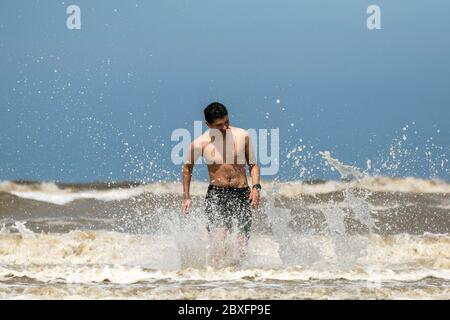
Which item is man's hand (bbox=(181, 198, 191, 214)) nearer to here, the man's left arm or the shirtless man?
the shirtless man

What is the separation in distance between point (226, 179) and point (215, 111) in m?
0.79

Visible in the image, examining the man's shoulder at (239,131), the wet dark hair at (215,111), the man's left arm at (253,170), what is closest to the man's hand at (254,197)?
the man's left arm at (253,170)

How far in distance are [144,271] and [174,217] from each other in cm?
123

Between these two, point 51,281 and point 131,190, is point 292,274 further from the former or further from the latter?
point 131,190

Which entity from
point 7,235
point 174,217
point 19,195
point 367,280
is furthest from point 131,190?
point 367,280

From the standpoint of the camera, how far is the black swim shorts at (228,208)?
28.9ft

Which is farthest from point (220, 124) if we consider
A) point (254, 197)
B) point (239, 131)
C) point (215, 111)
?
point (254, 197)

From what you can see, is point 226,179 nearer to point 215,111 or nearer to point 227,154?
point 227,154

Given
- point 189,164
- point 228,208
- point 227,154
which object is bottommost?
point 228,208

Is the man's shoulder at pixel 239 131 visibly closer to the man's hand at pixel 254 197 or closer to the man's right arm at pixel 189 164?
the man's right arm at pixel 189 164

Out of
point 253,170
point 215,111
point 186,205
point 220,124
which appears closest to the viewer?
point 215,111

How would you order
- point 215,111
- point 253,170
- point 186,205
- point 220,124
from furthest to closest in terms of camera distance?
point 253,170 → point 186,205 → point 220,124 → point 215,111

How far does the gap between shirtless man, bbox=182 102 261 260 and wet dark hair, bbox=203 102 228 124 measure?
22 centimetres

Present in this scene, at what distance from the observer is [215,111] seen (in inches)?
336
